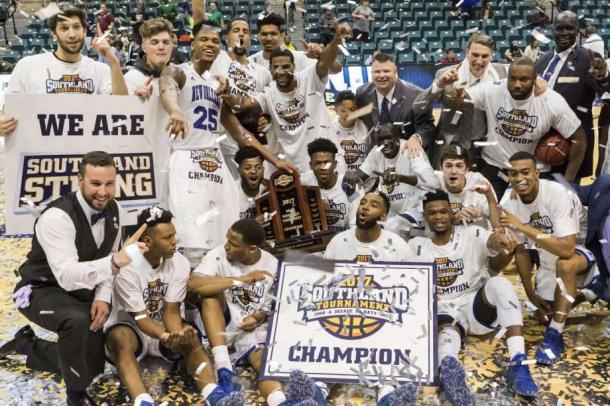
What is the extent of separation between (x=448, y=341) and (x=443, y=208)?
0.80 metres

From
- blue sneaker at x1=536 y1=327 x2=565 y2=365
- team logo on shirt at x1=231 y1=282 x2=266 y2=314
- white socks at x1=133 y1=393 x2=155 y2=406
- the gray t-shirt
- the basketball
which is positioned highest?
the basketball

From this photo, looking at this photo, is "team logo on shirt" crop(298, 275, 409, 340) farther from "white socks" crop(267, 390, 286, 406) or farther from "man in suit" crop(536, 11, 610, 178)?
"man in suit" crop(536, 11, 610, 178)

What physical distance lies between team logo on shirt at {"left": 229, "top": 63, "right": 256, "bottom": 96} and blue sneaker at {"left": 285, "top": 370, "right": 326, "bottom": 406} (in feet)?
8.52

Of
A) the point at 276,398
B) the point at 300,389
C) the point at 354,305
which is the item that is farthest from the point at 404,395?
the point at 354,305

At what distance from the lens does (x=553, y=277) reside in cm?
452

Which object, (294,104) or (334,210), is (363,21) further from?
(334,210)

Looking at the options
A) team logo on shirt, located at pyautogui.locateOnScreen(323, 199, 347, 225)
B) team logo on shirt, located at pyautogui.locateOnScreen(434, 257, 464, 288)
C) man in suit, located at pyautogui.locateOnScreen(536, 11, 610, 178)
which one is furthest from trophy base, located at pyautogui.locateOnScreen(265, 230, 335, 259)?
man in suit, located at pyautogui.locateOnScreen(536, 11, 610, 178)

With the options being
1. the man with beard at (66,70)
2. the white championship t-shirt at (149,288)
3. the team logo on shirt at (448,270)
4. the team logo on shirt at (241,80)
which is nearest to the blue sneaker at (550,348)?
the team logo on shirt at (448,270)

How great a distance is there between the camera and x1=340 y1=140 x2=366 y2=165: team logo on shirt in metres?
5.89

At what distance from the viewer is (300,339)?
3922 millimetres

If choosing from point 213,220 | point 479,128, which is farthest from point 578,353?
point 213,220

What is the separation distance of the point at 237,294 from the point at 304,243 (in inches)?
36.1

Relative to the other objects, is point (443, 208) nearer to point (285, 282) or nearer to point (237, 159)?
point (285, 282)

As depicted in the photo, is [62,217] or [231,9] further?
[231,9]
